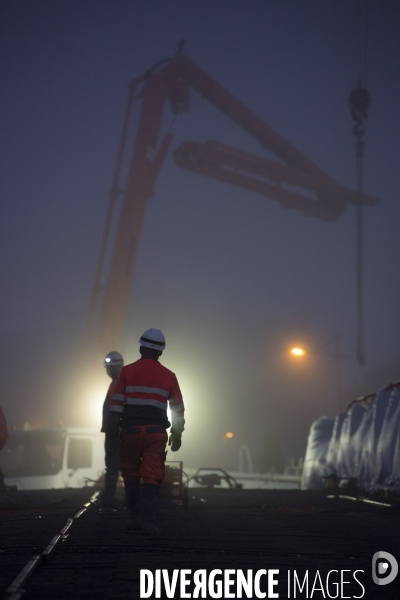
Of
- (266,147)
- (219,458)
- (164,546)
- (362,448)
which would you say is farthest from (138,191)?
(219,458)

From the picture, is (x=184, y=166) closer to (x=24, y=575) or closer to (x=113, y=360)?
(x=113, y=360)

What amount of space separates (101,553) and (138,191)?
23.9m

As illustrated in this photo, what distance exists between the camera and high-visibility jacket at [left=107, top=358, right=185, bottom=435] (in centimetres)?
657

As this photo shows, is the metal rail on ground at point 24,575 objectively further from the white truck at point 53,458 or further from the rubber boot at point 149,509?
the white truck at point 53,458

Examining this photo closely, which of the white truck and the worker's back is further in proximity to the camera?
the white truck

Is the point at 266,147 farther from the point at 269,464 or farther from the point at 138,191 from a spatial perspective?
the point at 269,464

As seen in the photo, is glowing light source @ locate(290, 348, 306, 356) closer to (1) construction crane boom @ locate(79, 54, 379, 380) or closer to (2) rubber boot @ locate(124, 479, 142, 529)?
(1) construction crane boom @ locate(79, 54, 379, 380)

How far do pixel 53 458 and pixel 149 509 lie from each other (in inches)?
350

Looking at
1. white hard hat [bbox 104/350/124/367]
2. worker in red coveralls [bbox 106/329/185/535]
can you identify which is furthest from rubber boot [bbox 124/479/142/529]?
white hard hat [bbox 104/350/124/367]

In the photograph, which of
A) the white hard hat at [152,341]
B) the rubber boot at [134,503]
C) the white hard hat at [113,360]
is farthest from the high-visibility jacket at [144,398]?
the white hard hat at [113,360]

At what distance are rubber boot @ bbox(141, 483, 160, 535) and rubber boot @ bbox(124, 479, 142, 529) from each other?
0.66 feet

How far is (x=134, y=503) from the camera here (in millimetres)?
6570

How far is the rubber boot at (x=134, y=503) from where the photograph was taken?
642 centimetres

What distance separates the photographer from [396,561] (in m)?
4.57
